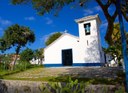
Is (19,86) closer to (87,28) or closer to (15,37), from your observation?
(87,28)

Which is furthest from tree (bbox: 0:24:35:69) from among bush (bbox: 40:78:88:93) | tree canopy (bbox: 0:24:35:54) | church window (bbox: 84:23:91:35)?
bush (bbox: 40:78:88:93)

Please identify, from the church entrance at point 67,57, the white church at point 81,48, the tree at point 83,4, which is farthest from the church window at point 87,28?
the tree at point 83,4

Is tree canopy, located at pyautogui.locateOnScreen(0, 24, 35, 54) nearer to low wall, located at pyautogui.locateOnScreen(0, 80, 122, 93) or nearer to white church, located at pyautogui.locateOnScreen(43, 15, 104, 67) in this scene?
white church, located at pyautogui.locateOnScreen(43, 15, 104, 67)

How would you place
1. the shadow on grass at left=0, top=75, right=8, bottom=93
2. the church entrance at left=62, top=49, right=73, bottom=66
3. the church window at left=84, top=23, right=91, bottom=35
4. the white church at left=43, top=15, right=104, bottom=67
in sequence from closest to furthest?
the shadow on grass at left=0, top=75, right=8, bottom=93 → the white church at left=43, top=15, right=104, bottom=67 → the church window at left=84, top=23, right=91, bottom=35 → the church entrance at left=62, top=49, right=73, bottom=66

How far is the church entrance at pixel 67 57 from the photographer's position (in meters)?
25.5

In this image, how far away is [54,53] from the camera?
2677 cm

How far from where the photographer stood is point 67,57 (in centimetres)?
2570

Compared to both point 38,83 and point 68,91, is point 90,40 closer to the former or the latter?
point 38,83

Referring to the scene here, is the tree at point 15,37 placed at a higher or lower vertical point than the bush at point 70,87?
higher

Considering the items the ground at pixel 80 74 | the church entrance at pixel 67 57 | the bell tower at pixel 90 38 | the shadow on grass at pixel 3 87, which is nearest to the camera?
the shadow on grass at pixel 3 87

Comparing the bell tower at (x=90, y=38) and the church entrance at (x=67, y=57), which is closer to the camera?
the bell tower at (x=90, y=38)

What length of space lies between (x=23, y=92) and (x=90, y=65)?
13.1m

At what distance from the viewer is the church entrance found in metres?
25.5

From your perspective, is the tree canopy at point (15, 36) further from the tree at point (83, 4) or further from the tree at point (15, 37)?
the tree at point (83, 4)
